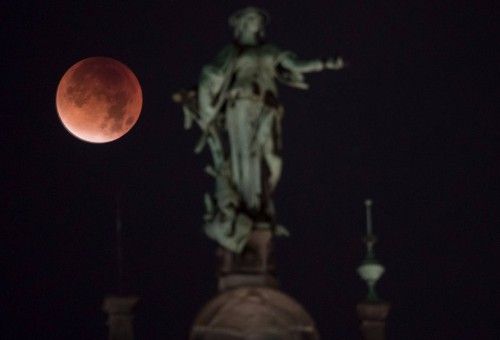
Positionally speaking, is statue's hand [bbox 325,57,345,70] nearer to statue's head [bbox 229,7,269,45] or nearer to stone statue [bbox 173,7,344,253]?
stone statue [bbox 173,7,344,253]

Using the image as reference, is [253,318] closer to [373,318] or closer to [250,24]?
[373,318]

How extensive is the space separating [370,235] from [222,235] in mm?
3547

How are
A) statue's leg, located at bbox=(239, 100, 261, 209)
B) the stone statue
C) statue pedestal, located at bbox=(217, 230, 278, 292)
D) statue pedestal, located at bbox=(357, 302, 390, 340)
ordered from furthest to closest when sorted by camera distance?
statue pedestal, located at bbox=(357, 302, 390, 340) → statue's leg, located at bbox=(239, 100, 261, 209) → the stone statue → statue pedestal, located at bbox=(217, 230, 278, 292)

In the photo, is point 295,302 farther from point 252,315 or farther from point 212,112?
point 212,112

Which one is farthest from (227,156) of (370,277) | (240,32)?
(370,277)

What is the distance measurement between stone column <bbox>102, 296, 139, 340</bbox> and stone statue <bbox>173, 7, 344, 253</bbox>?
5.32 feet

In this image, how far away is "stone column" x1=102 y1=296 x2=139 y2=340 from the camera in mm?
21109

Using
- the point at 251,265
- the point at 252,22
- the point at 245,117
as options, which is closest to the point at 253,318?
the point at 251,265

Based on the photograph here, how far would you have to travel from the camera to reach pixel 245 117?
2206 centimetres

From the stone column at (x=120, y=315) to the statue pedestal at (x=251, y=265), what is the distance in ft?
4.60

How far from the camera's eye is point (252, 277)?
21.1 metres

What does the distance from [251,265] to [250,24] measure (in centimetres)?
403

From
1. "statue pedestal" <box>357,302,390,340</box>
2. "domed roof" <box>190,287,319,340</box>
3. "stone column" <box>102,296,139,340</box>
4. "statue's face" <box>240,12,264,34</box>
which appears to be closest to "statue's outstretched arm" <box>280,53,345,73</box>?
"statue's face" <box>240,12,264,34</box>

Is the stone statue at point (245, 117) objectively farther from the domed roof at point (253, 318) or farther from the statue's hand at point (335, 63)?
the domed roof at point (253, 318)
